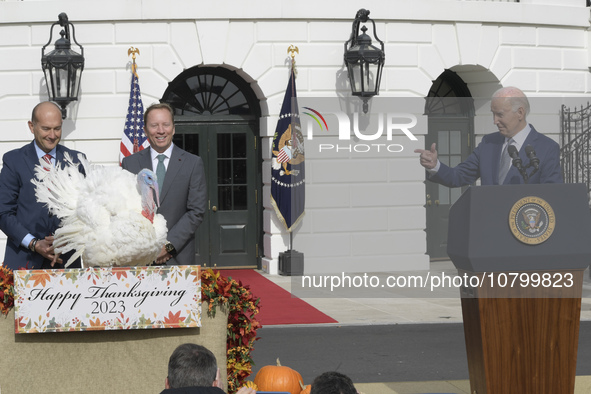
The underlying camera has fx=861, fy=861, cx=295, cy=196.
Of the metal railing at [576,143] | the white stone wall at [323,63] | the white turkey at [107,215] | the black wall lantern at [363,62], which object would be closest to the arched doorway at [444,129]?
the white stone wall at [323,63]

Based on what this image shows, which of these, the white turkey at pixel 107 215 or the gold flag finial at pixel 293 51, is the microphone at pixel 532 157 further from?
the gold flag finial at pixel 293 51

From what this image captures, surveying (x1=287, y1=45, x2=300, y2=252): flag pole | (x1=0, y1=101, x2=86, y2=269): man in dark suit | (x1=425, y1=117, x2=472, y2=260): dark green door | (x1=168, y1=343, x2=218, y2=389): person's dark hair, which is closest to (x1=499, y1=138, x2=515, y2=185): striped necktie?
(x1=168, y1=343, x2=218, y2=389): person's dark hair

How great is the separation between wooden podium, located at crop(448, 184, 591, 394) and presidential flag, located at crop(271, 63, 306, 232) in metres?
9.10

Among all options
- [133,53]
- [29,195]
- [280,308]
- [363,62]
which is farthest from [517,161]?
[133,53]

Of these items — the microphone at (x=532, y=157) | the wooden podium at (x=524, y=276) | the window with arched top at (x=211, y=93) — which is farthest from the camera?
the window with arched top at (x=211, y=93)

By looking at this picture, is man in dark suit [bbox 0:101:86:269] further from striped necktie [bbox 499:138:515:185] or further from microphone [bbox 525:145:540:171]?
microphone [bbox 525:145:540:171]

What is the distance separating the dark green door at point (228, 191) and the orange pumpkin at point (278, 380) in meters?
9.14

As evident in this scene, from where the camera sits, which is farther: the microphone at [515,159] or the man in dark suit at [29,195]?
the microphone at [515,159]

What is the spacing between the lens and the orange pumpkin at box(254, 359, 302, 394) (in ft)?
16.3

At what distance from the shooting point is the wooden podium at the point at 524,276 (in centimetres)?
438

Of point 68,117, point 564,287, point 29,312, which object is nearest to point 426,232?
point 68,117

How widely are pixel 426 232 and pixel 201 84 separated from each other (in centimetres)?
451

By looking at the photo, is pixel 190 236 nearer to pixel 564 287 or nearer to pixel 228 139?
pixel 564 287

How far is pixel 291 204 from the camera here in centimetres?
1353
